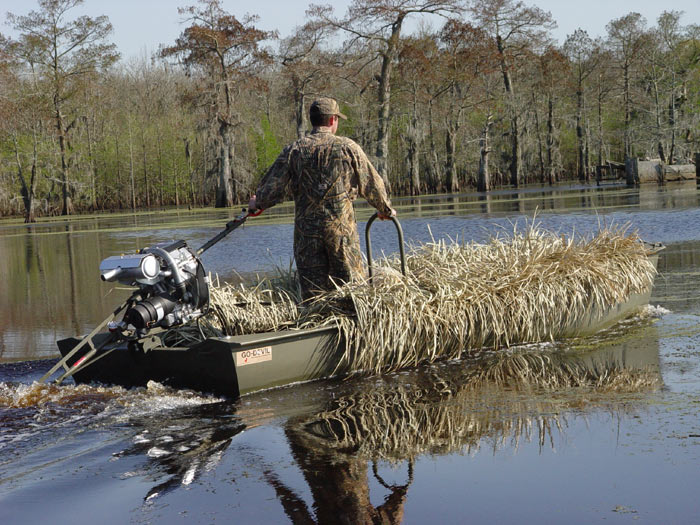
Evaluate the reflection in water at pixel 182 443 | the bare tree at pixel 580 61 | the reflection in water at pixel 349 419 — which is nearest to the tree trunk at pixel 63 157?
the bare tree at pixel 580 61

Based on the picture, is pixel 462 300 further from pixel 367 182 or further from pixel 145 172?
pixel 145 172

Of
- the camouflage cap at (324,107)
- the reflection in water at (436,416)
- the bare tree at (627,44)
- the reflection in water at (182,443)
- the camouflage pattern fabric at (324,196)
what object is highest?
the bare tree at (627,44)

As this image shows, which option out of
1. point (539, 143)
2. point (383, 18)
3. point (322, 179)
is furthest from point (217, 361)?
point (539, 143)

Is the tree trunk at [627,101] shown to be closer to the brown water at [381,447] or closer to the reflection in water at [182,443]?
the brown water at [381,447]

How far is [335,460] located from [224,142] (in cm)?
4852

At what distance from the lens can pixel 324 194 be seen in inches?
281

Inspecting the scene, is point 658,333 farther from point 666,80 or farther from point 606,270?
point 666,80

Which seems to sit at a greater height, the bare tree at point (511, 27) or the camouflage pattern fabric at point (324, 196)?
the bare tree at point (511, 27)

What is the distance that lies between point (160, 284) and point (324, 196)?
1570mm

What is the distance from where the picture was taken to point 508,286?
7938 mm

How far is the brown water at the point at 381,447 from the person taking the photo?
4051 millimetres

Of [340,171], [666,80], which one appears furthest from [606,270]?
[666,80]

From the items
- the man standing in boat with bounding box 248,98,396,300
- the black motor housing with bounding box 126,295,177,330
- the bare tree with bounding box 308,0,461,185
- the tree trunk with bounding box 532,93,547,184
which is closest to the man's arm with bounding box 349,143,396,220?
the man standing in boat with bounding box 248,98,396,300

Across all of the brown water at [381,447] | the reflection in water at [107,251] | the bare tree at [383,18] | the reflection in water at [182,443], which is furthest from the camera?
the bare tree at [383,18]
